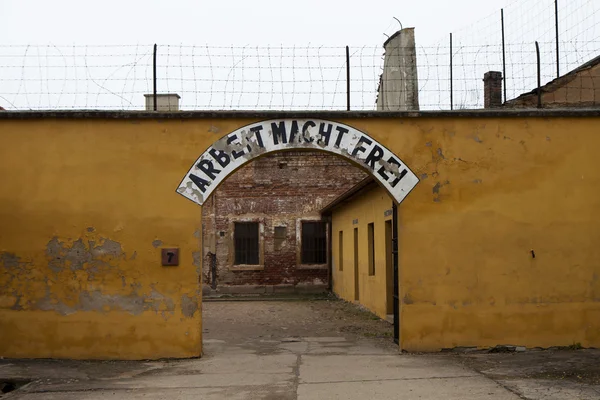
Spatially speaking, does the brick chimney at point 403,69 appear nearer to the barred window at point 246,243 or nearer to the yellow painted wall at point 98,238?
the yellow painted wall at point 98,238

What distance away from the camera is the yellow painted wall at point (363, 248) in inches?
624

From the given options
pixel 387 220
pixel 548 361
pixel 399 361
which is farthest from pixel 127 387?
pixel 387 220

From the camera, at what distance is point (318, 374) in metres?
8.96

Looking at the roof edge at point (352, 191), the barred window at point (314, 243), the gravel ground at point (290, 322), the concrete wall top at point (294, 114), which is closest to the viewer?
the concrete wall top at point (294, 114)

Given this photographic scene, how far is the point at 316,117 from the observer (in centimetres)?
1050

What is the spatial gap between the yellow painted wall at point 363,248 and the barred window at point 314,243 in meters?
0.71

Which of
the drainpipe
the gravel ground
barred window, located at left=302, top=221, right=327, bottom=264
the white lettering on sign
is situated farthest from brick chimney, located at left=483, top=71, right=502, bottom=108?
the white lettering on sign

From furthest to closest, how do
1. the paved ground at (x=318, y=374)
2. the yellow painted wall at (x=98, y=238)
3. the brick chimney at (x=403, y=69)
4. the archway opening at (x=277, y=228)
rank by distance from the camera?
the archway opening at (x=277, y=228) < the brick chimney at (x=403, y=69) < the yellow painted wall at (x=98, y=238) < the paved ground at (x=318, y=374)

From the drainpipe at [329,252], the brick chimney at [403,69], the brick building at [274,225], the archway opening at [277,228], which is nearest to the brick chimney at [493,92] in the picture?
the archway opening at [277,228]

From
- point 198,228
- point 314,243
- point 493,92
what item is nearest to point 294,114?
point 198,228

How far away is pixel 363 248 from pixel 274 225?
25.3ft

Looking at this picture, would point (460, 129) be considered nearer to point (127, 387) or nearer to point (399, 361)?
point (399, 361)

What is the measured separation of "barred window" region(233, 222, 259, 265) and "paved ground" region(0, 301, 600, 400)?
44.8 feet

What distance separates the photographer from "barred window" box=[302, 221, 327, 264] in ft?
85.8
